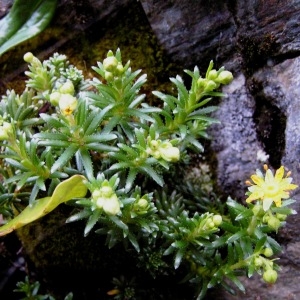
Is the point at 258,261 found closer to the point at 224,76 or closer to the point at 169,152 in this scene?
the point at 169,152

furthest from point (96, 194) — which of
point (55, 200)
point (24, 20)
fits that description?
point (24, 20)

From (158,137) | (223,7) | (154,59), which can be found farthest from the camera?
(154,59)

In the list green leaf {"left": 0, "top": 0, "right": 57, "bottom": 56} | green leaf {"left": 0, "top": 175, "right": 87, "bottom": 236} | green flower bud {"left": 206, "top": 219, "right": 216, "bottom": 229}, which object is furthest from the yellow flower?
green leaf {"left": 0, "top": 0, "right": 57, "bottom": 56}

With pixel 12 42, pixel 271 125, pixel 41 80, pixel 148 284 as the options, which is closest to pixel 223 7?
pixel 271 125

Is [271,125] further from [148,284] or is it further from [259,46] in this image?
[148,284]

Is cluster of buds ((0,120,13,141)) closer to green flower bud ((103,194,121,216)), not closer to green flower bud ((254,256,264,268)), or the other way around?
green flower bud ((103,194,121,216))

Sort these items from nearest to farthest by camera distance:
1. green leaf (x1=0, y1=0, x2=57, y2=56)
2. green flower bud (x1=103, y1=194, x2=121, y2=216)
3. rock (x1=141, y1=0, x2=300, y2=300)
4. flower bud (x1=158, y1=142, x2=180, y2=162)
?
1. green flower bud (x1=103, y1=194, x2=121, y2=216)
2. flower bud (x1=158, y1=142, x2=180, y2=162)
3. rock (x1=141, y1=0, x2=300, y2=300)
4. green leaf (x1=0, y1=0, x2=57, y2=56)
